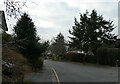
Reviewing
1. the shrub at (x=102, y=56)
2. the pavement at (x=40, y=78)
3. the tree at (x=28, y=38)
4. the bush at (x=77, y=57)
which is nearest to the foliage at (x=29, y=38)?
the tree at (x=28, y=38)

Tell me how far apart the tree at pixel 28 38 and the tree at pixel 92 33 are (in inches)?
1041

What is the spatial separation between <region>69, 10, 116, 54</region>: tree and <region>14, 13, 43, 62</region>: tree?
86.7 feet

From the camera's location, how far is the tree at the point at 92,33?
201 ft

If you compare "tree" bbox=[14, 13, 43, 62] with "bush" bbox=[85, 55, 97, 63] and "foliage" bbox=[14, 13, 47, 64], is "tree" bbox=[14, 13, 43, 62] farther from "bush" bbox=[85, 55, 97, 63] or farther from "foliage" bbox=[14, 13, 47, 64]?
"bush" bbox=[85, 55, 97, 63]

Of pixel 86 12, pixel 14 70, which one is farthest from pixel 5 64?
pixel 86 12

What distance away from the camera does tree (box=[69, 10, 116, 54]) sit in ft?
201

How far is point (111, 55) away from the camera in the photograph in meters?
49.9

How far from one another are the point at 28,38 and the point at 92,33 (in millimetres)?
28975

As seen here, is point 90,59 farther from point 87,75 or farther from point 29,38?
point 87,75

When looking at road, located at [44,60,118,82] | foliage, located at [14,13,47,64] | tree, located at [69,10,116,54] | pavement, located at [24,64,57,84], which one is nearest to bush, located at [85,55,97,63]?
tree, located at [69,10,116,54]

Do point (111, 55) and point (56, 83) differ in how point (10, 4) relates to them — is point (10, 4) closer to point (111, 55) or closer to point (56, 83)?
point (56, 83)

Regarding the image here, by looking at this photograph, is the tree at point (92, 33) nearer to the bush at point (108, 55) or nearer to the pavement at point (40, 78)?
the bush at point (108, 55)

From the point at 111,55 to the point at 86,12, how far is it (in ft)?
66.2

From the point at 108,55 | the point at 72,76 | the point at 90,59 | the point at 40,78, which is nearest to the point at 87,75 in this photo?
the point at 72,76
